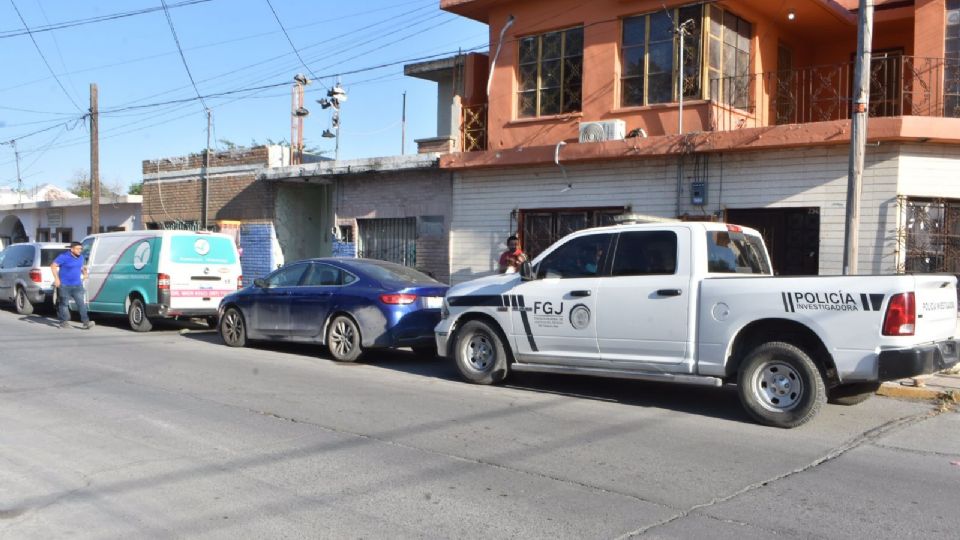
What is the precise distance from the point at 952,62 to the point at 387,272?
32.6ft

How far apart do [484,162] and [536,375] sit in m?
6.90

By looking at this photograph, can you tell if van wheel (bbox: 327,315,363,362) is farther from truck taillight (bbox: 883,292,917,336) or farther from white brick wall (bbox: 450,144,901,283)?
truck taillight (bbox: 883,292,917,336)

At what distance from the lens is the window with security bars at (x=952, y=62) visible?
13.0 m

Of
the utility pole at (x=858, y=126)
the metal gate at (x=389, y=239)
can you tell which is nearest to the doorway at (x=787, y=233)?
the utility pole at (x=858, y=126)

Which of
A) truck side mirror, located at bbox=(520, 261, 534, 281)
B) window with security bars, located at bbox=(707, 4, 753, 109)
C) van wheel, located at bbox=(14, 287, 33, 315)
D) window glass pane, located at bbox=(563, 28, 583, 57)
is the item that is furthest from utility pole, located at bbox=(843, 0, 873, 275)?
van wheel, located at bbox=(14, 287, 33, 315)

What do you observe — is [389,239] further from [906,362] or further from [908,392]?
[906,362]

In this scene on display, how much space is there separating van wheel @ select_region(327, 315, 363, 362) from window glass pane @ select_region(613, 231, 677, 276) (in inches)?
168

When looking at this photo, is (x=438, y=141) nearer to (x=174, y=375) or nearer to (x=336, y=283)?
(x=336, y=283)

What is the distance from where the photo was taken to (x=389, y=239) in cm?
1889

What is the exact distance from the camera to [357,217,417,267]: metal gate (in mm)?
18312

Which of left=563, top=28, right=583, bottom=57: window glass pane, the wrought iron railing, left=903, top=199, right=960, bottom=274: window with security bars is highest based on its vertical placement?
left=563, top=28, right=583, bottom=57: window glass pane

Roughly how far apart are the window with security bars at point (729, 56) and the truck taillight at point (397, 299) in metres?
6.94

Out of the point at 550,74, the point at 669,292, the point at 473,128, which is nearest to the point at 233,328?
the point at 473,128

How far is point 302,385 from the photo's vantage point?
922 cm
